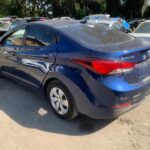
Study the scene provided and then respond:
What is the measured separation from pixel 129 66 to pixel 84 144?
4.11 ft

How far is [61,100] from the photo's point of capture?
4242 mm

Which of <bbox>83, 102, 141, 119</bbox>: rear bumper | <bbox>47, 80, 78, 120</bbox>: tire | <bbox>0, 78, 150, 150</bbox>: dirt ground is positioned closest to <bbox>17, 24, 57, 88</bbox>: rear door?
<bbox>47, 80, 78, 120</bbox>: tire

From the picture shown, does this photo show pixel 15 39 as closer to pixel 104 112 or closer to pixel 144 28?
pixel 104 112

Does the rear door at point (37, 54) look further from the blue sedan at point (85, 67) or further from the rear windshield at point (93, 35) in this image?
the rear windshield at point (93, 35)

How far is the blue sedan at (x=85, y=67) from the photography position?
3615 mm

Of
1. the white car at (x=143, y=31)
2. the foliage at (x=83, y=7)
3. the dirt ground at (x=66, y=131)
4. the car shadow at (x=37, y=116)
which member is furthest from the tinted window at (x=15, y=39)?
the foliage at (x=83, y=7)

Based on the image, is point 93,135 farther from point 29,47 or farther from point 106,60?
point 29,47

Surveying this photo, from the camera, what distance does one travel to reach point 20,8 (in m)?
38.6

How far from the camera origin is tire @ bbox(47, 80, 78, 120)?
160 inches

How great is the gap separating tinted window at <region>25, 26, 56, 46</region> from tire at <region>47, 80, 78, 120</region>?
27.5 inches

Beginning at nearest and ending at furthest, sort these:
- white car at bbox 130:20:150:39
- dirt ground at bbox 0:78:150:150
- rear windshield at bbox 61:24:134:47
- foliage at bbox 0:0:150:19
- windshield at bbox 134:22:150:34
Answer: dirt ground at bbox 0:78:150:150 < rear windshield at bbox 61:24:134:47 < white car at bbox 130:20:150:39 < windshield at bbox 134:22:150:34 < foliage at bbox 0:0:150:19

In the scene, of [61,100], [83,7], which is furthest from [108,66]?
[83,7]

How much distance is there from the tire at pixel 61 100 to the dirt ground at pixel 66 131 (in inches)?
6.3

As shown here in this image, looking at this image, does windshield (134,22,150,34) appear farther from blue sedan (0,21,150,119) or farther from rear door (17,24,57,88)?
rear door (17,24,57,88)
